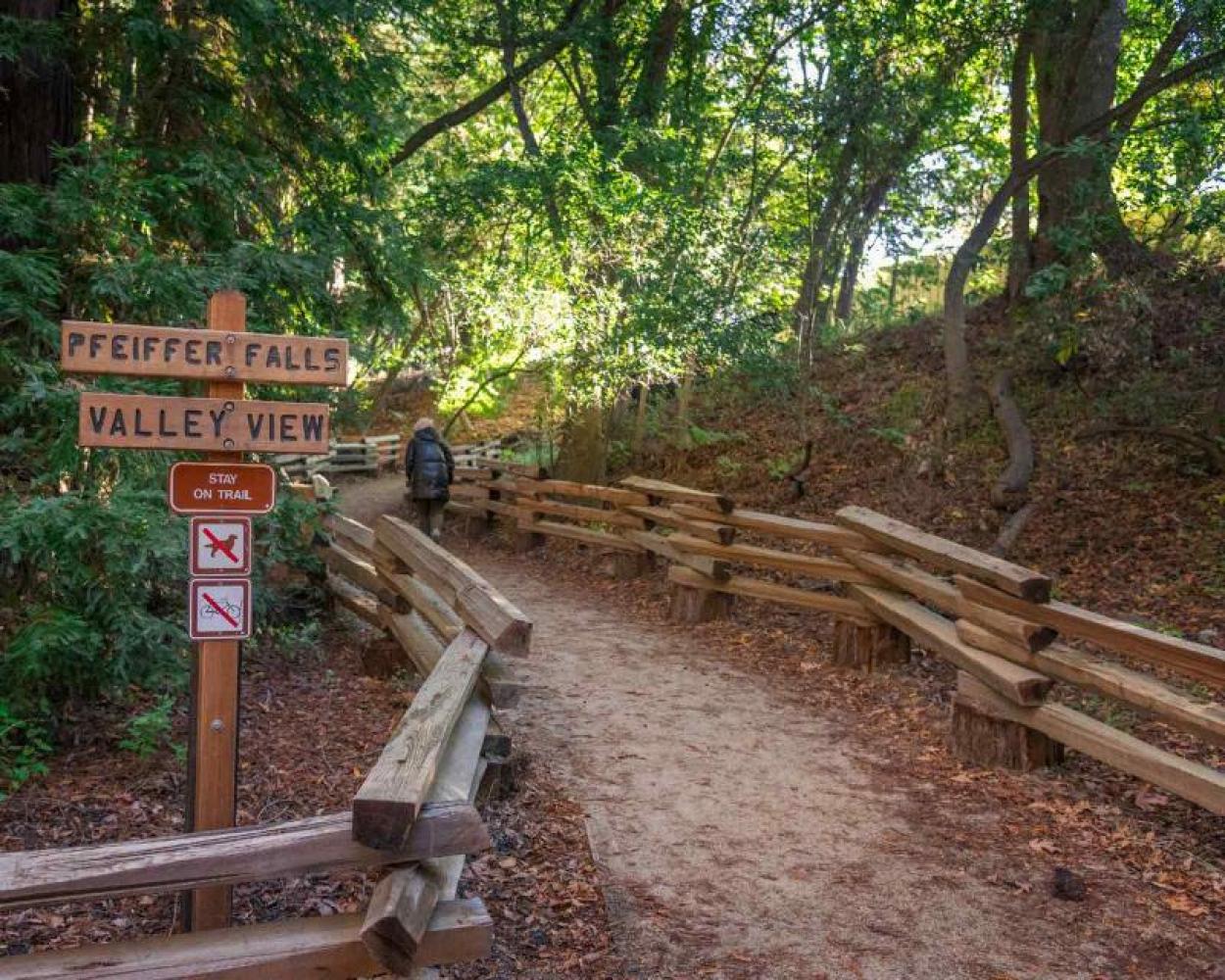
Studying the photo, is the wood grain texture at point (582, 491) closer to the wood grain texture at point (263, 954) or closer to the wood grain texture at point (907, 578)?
the wood grain texture at point (907, 578)

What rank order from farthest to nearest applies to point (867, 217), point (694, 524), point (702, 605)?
point (867, 217), point (694, 524), point (702, 605)

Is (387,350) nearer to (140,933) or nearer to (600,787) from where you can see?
(600,787)

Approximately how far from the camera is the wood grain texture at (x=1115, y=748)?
5.34 meters

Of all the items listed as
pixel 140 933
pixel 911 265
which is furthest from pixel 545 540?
pixel 140 933

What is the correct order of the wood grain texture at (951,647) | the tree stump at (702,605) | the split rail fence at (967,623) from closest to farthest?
the split rail fence at (967,623)
the wood grain texture at (951,647)
the tree stump at (702,605)

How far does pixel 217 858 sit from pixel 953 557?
534cm

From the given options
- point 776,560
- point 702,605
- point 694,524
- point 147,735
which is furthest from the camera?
point 694,524

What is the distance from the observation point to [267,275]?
828 centimetres

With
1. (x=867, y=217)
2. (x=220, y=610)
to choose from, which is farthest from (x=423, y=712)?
(x=867, y=217)

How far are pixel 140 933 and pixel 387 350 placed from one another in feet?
51.0

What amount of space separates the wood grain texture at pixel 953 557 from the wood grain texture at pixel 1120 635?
0.09 meters

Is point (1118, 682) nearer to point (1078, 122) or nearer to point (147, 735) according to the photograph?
point (147, 735)

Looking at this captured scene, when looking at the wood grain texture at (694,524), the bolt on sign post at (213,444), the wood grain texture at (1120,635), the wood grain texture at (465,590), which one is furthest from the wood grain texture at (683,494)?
the bolt on sign post at (213,444)

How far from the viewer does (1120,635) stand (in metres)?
Answer: 5.93
